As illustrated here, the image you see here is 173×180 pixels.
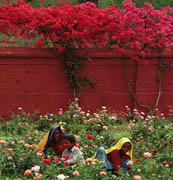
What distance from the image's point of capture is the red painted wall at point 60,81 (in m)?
8.93

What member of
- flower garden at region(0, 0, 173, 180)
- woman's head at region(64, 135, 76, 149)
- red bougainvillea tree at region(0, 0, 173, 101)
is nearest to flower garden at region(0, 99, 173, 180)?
flower garden at region(0, 0, 173, 180)

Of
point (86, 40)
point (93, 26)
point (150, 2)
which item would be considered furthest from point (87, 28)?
point (150, 2)

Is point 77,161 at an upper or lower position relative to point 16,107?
upper

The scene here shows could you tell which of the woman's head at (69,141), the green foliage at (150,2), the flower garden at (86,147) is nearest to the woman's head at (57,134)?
the flower garden at (86,147)

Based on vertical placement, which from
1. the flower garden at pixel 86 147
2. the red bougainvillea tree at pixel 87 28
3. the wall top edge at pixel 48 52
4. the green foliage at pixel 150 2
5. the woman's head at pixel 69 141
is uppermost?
the green foliage at pixel 150 2

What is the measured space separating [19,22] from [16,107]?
1828 millimetres

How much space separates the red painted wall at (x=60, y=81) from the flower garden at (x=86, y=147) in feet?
1.33

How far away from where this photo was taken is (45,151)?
18.6 ft

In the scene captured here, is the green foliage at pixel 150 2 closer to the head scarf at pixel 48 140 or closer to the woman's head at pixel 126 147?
the head scarf at pixel 48 140

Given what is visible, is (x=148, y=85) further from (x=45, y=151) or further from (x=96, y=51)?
(x=45, y=151)

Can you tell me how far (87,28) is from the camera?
8781 mm

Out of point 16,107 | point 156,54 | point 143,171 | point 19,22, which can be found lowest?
point 16,107

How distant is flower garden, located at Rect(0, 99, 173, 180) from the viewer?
4.42 m

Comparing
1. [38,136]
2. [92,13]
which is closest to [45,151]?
[38,136]
